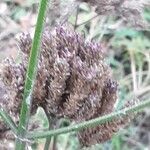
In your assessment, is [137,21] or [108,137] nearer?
[108,137]

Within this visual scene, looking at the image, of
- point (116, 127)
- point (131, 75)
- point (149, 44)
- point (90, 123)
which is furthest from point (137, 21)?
point (149, 44)

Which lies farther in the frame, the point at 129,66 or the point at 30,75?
the point at 129,66

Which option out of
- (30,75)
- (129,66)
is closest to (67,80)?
(30,75)

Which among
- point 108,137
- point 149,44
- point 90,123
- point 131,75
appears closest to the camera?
point 90,123

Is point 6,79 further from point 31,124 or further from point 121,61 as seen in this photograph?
point 121,61

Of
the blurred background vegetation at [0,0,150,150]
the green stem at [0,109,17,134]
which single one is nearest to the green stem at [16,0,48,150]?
the green stem at [0,109,17,134]

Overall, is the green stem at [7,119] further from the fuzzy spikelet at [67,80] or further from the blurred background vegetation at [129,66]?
the blurred background vegetation at [129,66]

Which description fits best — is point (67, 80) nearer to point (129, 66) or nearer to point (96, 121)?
point (96, 121)

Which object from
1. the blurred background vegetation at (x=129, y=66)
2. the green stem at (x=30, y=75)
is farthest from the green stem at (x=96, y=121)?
the blurred background vegetation at (x=129, y=66)

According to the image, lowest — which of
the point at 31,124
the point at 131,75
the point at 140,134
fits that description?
the point at 140,134
